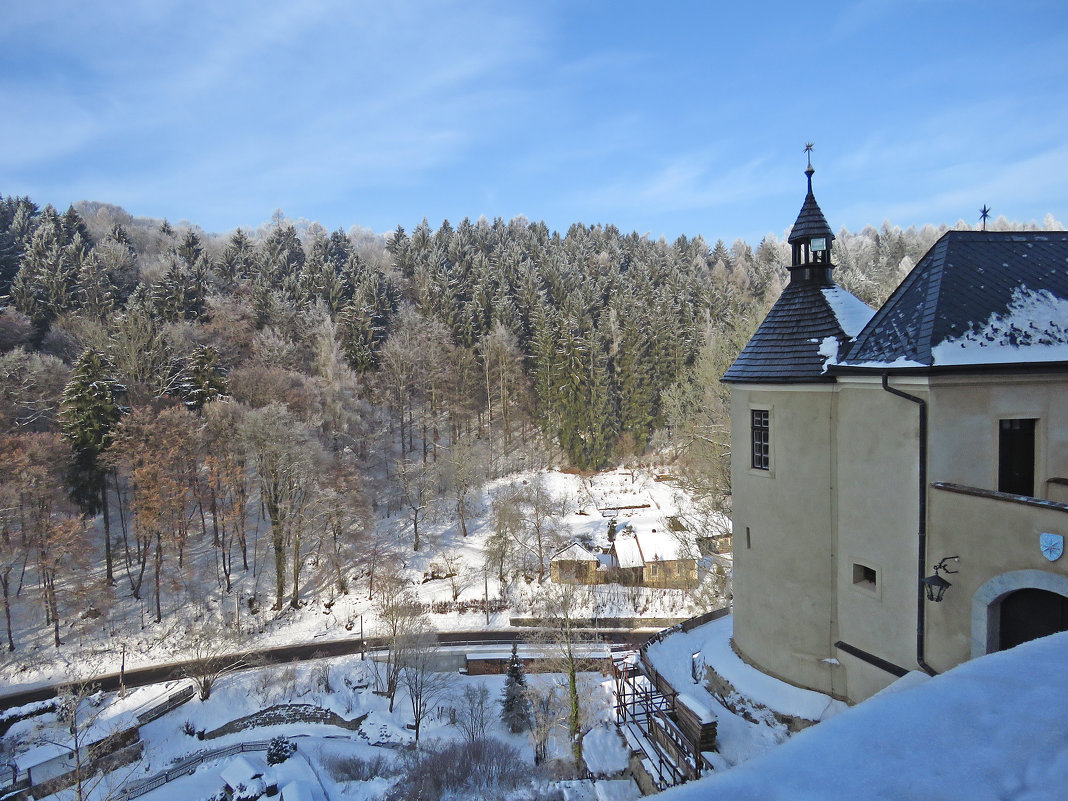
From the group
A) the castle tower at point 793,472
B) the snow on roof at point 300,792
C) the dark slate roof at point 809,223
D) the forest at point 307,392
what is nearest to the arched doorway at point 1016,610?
the castle tower at point 793,472

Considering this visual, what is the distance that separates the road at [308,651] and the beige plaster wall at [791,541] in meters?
13.5

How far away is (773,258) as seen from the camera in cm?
6362

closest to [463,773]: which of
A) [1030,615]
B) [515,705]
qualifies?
[515,705]

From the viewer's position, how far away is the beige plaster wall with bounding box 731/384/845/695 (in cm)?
1170

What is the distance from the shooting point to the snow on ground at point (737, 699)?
11.2m

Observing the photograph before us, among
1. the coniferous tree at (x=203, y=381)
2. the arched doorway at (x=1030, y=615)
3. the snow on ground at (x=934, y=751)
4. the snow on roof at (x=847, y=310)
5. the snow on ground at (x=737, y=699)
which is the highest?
the snow on roof at (x=847, y=310)

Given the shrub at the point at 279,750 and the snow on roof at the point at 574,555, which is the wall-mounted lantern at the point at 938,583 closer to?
the shrub at the point at 279,750

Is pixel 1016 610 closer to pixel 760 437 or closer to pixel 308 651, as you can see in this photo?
pixel 760 437

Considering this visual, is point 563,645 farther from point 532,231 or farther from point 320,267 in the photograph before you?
point 532,231

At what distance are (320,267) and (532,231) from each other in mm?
31620

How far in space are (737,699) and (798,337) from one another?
7.98m

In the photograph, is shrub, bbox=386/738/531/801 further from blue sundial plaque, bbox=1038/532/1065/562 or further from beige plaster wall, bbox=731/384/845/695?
blue sundial plaque, bbox=1038/532/1065/562

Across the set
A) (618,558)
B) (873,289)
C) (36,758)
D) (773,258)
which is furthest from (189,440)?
(773,258)

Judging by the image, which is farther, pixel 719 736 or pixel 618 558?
pixel 618 558
